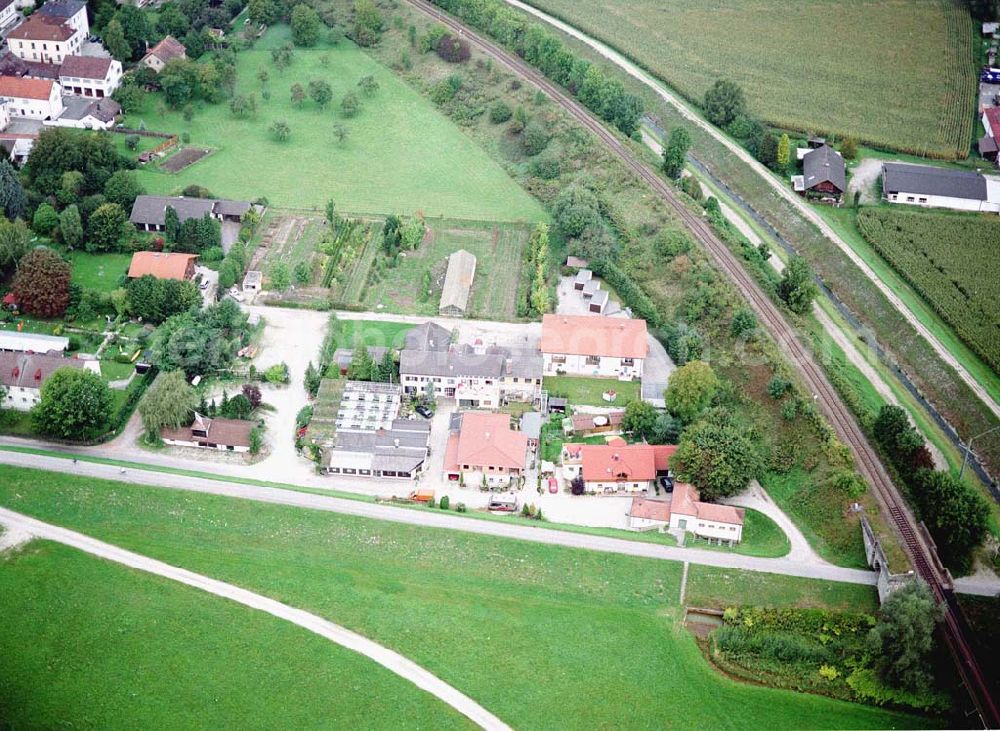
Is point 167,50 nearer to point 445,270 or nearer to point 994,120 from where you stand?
point 445,270

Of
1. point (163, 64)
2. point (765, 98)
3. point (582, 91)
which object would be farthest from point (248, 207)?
point (765, 98)

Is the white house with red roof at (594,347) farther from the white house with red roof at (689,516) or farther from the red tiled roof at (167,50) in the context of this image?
the red tiled roof at (167,50)

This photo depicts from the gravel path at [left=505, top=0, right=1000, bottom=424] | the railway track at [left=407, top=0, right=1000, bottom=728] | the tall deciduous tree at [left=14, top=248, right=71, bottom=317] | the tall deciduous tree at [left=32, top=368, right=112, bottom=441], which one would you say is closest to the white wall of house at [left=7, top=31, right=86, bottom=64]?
the tall deciduous tree at [left=14, top=248, right=71, bottom=317]

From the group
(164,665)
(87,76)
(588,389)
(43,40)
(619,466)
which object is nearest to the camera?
(164,665)

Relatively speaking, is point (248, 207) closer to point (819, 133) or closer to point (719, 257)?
point (719, 257)

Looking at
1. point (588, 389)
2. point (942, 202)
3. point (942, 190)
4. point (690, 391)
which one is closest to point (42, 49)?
point (588, 389)

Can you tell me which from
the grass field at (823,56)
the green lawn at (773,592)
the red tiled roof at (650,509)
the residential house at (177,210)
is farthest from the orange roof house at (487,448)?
the grass field at (823,56)
